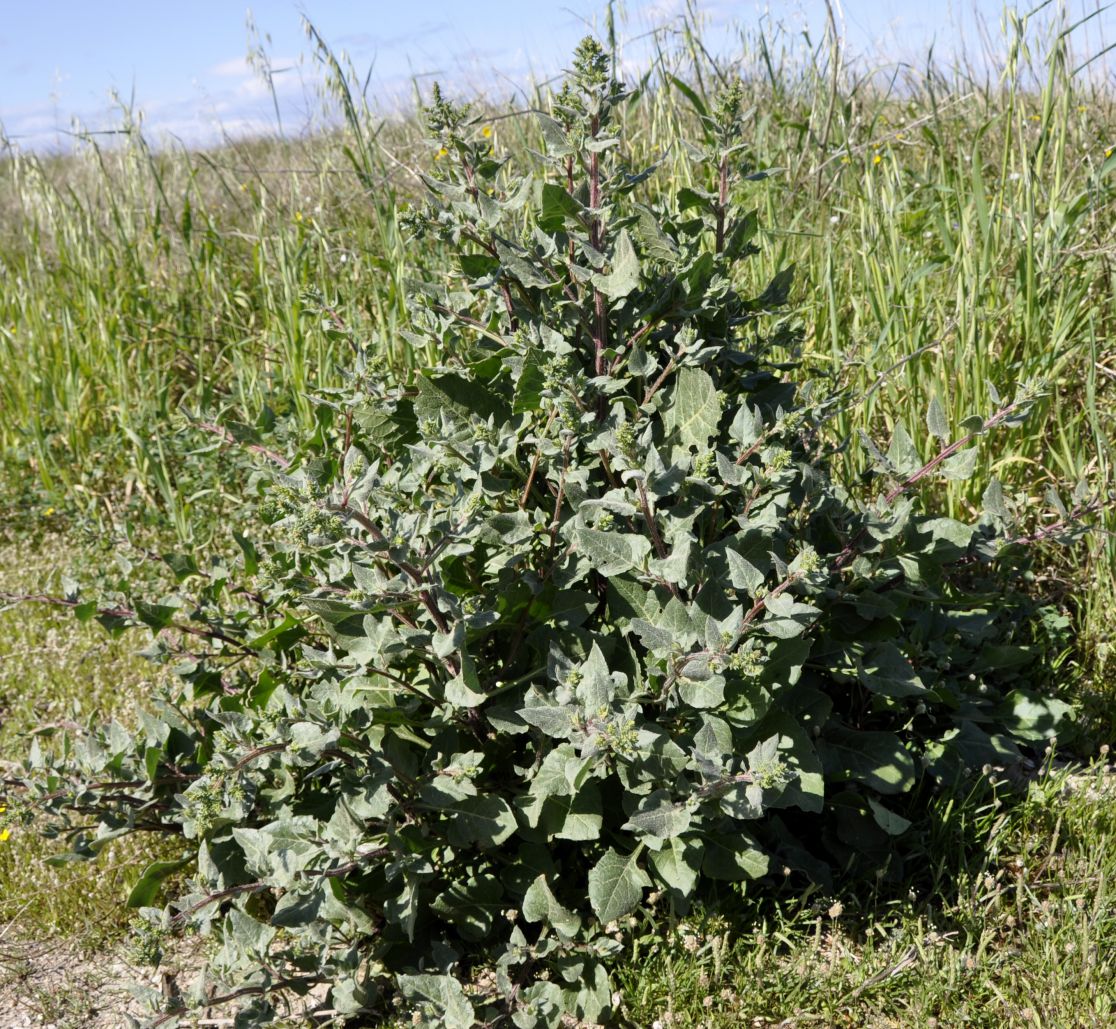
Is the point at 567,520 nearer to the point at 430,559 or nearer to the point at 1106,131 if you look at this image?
the point at 430,559

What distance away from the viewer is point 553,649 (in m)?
1.84

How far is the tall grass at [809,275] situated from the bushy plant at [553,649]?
1.31 feet

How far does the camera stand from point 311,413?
360 centimetres

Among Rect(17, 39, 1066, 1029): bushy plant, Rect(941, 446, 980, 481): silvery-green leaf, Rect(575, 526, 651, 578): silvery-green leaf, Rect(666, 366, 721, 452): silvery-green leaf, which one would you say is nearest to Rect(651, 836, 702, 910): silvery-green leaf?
Rect(17, 39, 1066, 1029): bushy plant

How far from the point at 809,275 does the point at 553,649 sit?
2274 mm

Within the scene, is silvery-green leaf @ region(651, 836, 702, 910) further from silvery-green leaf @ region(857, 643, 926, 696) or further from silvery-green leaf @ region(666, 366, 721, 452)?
silvery-green leaf @ region(666, 366, 721, 452)

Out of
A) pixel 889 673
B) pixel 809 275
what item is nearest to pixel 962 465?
pixel 889 673

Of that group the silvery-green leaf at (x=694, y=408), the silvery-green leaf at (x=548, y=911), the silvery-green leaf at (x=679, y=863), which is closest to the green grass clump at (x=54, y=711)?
the silvery-green leaf at (x=548, y=911)

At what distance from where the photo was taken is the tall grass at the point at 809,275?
3.00 meters

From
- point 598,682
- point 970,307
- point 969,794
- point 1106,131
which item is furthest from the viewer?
point 1106,131

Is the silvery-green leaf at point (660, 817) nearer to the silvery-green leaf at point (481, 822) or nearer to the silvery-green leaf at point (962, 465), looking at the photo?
the silvery-green leaf at point (481, 822)

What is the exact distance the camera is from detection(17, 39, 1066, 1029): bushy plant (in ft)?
5.68

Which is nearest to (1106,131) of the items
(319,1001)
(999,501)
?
(999,501)

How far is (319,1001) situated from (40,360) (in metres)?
3.78
